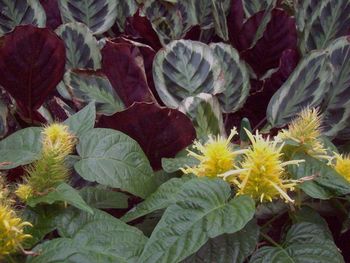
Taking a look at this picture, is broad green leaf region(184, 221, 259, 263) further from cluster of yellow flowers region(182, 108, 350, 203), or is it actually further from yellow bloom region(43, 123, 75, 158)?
yellow bloom region(43, 123, 75, 158)

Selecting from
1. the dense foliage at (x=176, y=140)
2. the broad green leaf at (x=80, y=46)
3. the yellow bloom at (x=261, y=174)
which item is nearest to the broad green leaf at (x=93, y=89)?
the dense foliage at (x=176, y=140)

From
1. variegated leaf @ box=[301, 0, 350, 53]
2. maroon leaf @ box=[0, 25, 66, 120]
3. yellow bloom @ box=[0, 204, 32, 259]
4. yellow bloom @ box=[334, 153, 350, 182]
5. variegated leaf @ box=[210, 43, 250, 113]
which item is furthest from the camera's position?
variegated leaf @ box=[301, 0, 350, 53]

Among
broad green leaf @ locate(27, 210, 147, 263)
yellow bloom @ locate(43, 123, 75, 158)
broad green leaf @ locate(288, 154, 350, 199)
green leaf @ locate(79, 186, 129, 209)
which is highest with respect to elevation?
yellow bloom @ locate(43, 123, 75, 158)

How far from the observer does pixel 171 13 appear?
63.8 inches

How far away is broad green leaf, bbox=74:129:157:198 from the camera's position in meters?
0.80

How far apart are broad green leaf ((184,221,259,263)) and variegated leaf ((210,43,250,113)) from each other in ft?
1.66

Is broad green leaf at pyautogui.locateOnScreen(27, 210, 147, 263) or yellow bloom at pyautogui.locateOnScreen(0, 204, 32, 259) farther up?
yellow bloom at pyautogui.locateOnScreen(0, 204, 32, 259)

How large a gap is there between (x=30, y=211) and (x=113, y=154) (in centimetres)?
15

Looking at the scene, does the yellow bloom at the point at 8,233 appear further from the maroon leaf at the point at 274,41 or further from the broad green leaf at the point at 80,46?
the maroon leaf at the point at 274,41

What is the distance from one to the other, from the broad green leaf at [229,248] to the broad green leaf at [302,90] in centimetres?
43

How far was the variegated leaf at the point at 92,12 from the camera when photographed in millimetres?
1521

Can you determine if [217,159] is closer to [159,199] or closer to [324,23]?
[159,199]

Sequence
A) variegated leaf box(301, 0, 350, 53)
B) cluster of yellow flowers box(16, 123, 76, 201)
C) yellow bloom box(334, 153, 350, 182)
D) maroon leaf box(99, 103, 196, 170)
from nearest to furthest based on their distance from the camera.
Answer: cluster of yellow flowers box(16, 123, 76, 201), yellow bloom box(334, 153, 350, 182), maroon leaf box(99, 103, 196, 170), variegated leaf box(301, 0, 350, 53)

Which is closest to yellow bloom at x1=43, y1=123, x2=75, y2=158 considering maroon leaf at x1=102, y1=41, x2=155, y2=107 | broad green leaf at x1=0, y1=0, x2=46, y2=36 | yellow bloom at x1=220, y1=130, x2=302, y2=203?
yellow bloom at x1=220, y1=130, x2=302, y2=203
